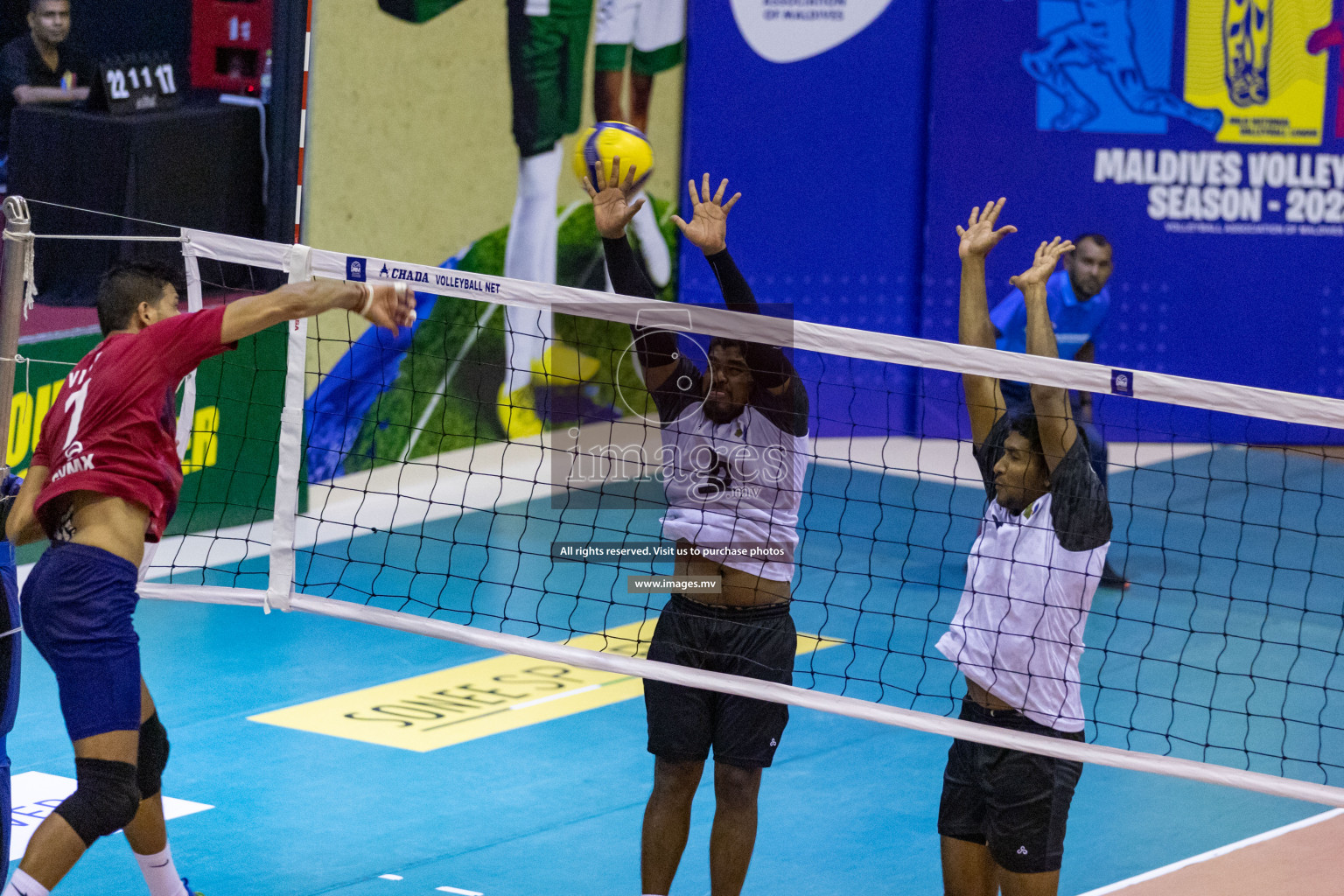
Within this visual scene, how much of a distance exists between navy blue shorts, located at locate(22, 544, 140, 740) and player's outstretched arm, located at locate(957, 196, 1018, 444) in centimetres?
264

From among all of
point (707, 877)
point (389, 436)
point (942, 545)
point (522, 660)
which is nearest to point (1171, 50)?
point (942, 545)

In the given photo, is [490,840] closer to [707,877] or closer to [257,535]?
[707,877]

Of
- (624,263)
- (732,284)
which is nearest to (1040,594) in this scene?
(732,284)

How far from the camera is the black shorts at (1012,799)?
15.8ft

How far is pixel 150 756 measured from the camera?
5520mm

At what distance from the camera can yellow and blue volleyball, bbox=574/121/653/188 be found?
6125mm

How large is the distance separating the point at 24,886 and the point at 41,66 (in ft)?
19.7

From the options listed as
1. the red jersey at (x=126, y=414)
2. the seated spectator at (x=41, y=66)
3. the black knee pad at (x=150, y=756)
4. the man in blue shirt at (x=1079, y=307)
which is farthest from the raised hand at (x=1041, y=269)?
the seated spectator at (x=41, y=66)

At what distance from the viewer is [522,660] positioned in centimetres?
905

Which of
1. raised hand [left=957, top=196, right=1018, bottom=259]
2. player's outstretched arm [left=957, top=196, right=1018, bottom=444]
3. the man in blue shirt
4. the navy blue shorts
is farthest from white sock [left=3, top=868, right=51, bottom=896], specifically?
the man in blue shirt

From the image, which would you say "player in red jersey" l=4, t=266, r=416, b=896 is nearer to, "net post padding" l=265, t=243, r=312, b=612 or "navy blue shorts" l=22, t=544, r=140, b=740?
"navy blue shorts" l=22, t=544, r=140, b=740

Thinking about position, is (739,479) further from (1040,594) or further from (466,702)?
(466,702)

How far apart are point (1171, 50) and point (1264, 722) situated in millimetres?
7152

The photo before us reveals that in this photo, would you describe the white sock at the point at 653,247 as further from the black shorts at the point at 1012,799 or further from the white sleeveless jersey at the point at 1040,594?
the black shorts at the point at 1012,799
